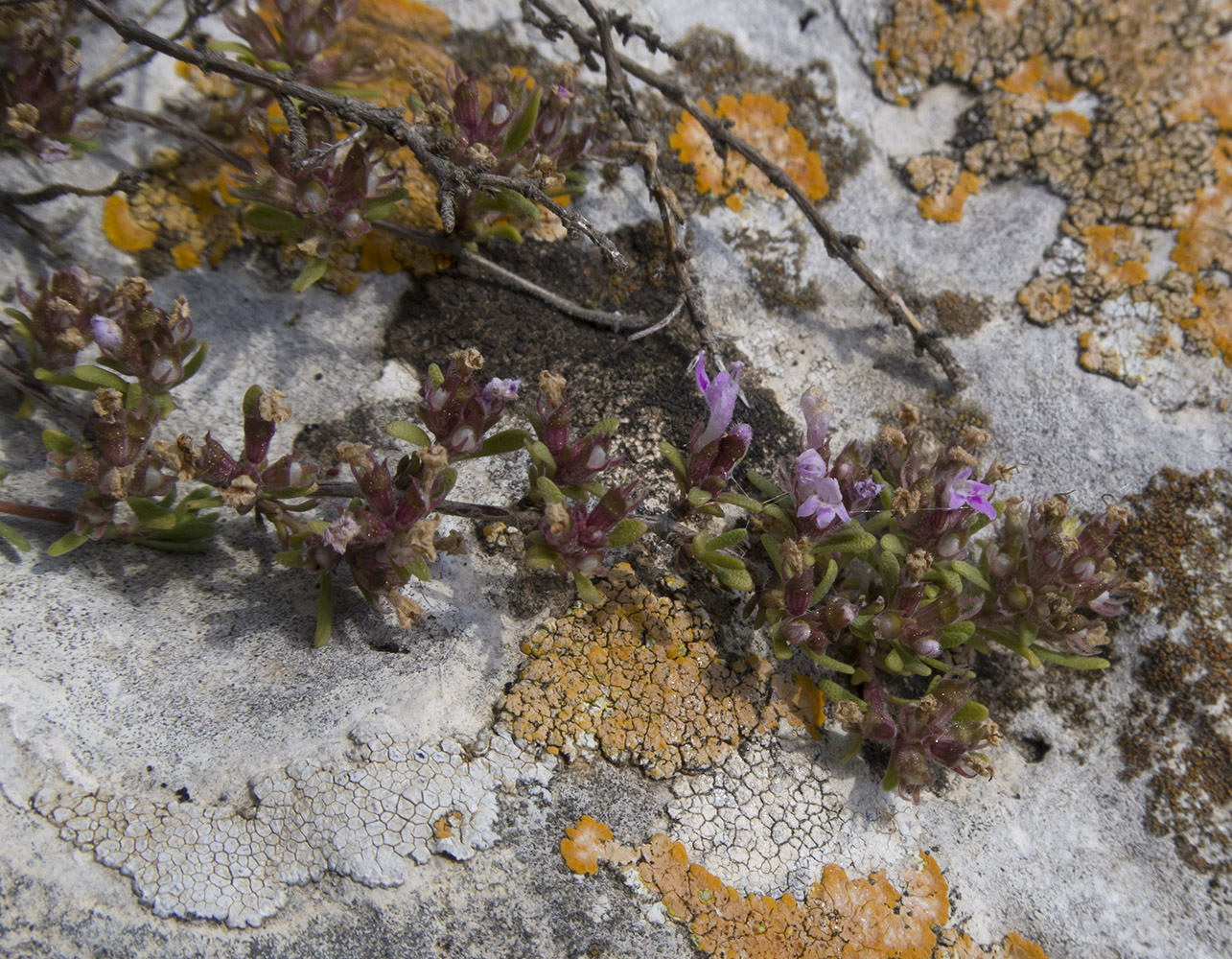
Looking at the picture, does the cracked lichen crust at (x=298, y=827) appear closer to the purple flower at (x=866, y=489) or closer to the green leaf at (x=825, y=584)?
the green leaf at (x=825, y=584)

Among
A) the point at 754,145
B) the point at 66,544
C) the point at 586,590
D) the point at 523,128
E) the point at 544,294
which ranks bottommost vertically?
the point at 66,544

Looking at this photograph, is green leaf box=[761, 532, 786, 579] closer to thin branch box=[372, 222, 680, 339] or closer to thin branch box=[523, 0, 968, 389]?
thin branch box=[372, 222, 680, 339]

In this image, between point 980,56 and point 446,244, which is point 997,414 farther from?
point 446,244

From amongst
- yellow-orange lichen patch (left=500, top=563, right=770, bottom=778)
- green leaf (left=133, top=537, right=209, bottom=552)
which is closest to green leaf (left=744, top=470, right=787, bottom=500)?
yellow-orange lichen patch (left=500, top=563, right=770, bottom=778)

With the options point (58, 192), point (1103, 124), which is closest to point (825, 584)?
point (1103, 124)

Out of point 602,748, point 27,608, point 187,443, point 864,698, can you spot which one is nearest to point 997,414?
point 864,698

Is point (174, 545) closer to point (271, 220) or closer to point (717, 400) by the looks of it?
point (271, 220)
